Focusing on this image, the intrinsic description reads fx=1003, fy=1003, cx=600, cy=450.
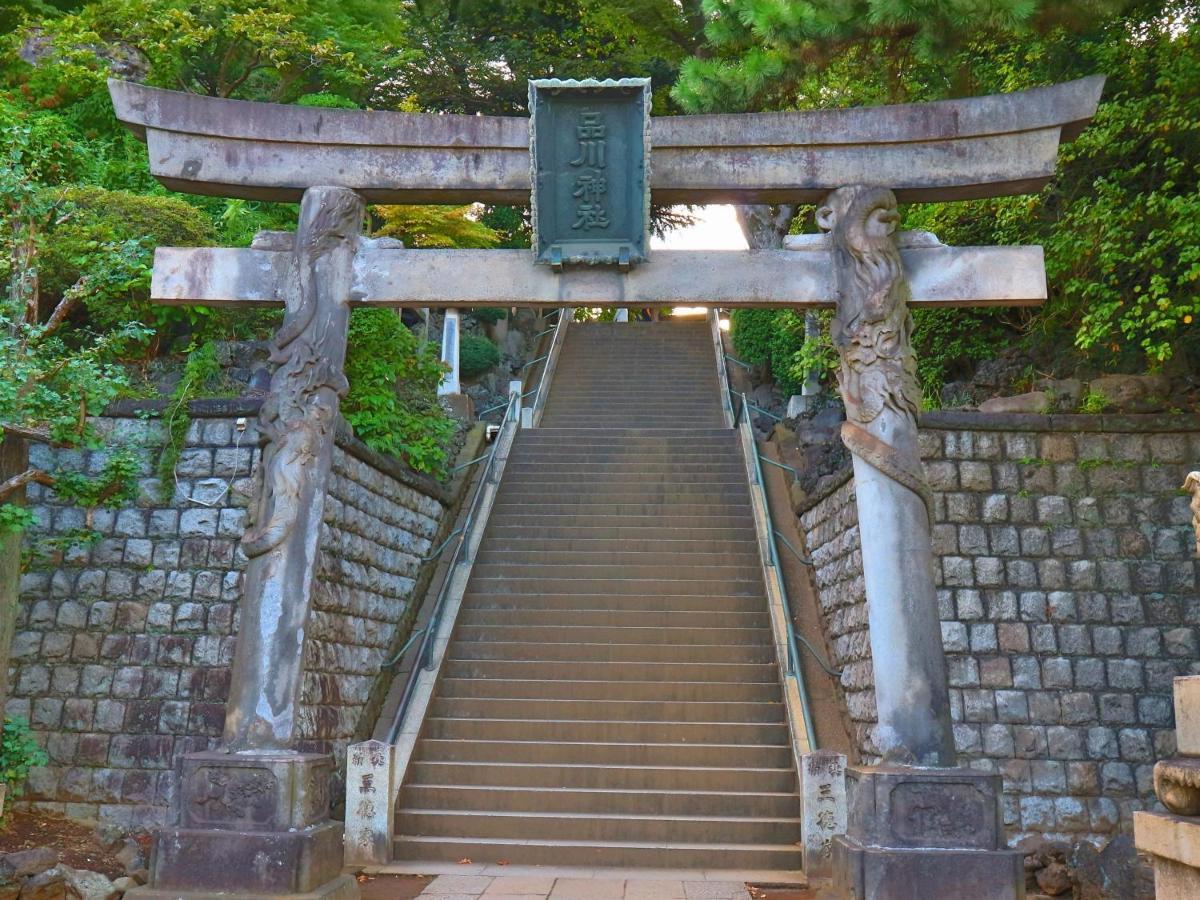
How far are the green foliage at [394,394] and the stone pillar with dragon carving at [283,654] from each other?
3.79 metres

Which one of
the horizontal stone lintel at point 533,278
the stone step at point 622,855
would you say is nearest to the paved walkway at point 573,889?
the stone step at point 622,855

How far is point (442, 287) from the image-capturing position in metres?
6.70

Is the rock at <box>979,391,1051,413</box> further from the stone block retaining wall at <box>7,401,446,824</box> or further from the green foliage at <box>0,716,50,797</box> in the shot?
the green foliage at <box>0,716,50,797</box>

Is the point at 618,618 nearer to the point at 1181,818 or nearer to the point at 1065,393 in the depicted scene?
the point at 1065,393

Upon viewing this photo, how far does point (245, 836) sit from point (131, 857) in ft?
7.32

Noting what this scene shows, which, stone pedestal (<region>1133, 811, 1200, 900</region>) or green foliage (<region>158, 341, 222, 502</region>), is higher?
green foliage (<region>158, 341, 222, 502</region>)

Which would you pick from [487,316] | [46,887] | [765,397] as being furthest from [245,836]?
[487,316]

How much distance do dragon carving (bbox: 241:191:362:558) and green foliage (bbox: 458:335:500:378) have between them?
11.7 m

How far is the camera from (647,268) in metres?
6.75

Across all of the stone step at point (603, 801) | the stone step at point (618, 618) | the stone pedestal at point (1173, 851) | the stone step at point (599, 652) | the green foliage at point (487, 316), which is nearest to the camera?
the stone pedestal at point (1173, 851)

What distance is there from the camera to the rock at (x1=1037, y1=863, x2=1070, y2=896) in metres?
7.27

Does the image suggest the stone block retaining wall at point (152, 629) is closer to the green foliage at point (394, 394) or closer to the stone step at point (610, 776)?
the stone step at point (610, 776)

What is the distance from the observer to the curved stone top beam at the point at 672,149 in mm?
6578

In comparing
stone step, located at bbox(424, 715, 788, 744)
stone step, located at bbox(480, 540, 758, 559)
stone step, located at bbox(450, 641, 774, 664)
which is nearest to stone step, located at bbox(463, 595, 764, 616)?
stone step, located at bbox(450, 641, 774, 664)
